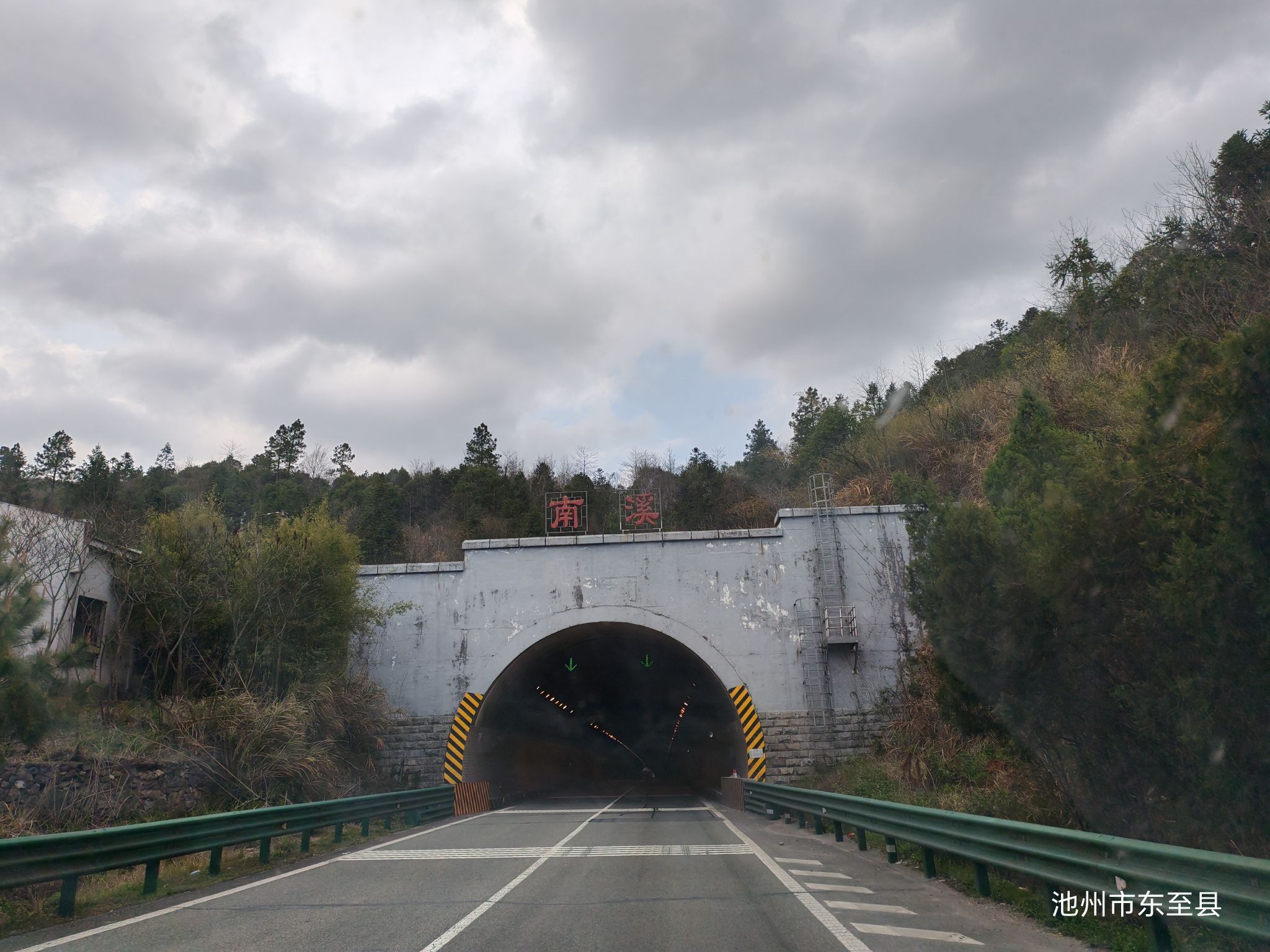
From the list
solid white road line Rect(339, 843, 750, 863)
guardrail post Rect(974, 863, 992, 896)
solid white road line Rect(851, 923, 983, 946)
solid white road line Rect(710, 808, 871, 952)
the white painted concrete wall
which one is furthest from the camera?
the white painted concrete wall

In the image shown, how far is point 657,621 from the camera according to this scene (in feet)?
77.8

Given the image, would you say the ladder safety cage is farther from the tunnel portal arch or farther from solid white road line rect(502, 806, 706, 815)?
solid white road line rect(502, 806, 706, 815)

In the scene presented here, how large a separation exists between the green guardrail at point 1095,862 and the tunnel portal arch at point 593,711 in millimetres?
13842

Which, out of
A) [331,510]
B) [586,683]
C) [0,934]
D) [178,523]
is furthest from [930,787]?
[331,510]

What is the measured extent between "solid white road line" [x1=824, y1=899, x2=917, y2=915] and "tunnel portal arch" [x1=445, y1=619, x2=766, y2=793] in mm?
Answer: 15301

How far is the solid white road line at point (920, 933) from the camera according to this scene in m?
5.96

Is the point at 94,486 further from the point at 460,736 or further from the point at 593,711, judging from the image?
the point at 593,711

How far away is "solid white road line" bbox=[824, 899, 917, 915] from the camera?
276 inches

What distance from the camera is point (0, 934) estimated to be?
6.47 m

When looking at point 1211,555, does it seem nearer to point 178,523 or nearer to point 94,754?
point 94,754

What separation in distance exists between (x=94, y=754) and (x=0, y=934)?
9322mm

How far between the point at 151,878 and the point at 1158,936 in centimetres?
854

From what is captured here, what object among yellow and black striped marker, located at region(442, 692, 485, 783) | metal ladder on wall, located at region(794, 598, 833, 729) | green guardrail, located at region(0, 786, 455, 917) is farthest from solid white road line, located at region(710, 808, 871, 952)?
yellow and black striped marker, located at region(442, 692, 485, 783)

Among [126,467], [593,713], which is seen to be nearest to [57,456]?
[126,467]
